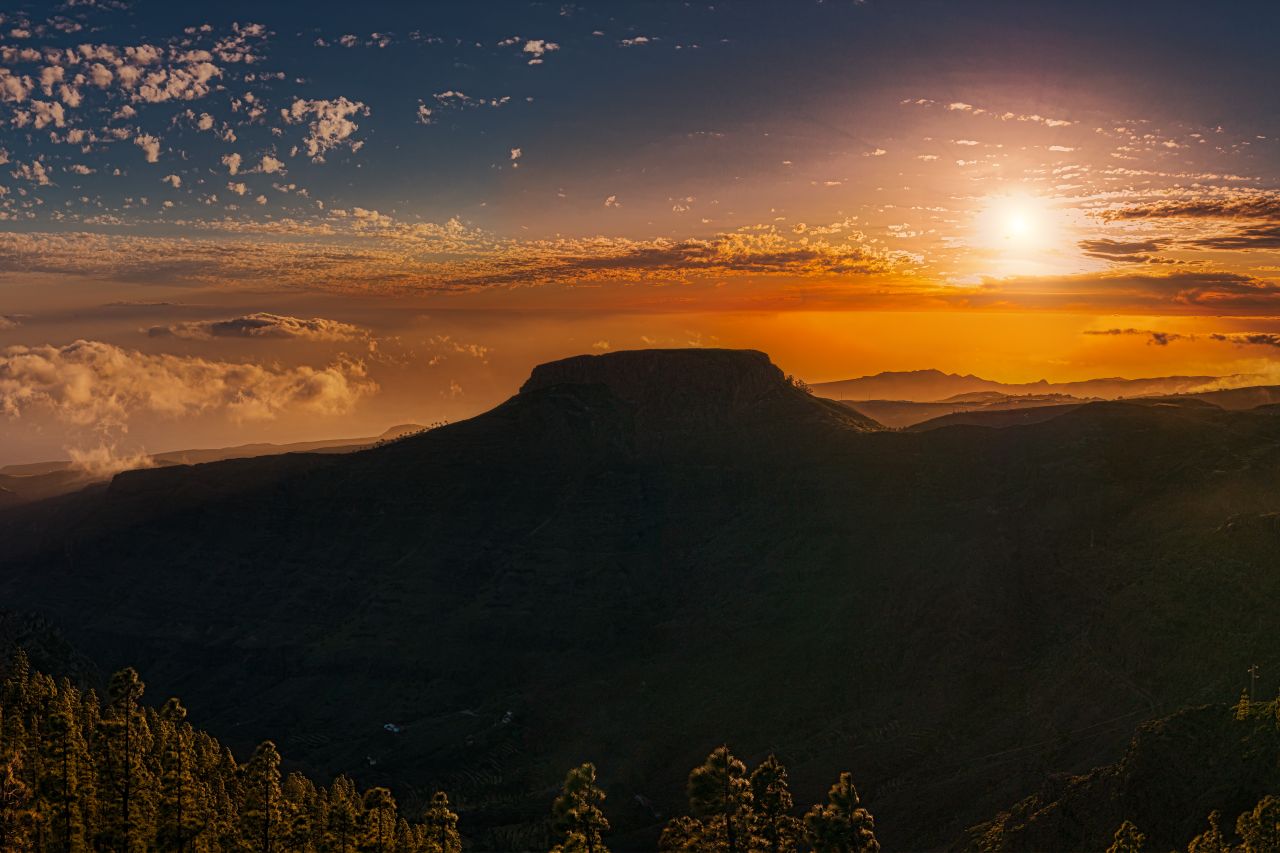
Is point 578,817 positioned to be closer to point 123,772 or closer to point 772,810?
point 772,810

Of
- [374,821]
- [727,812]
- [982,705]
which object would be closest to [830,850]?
[727,812]

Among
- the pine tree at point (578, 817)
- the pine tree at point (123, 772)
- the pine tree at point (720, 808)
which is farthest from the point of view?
the pine tree at point (123, 772)

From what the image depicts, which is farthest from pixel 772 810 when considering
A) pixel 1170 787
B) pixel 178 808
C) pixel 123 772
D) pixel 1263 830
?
pixel 123 772

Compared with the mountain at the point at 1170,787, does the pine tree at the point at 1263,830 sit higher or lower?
higher

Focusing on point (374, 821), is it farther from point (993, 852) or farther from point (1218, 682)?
point (1218, 682)

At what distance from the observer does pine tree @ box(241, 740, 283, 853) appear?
8312 cm

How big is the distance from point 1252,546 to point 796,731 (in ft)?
290

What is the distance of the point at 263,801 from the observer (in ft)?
277

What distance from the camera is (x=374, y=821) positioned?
85.9 m

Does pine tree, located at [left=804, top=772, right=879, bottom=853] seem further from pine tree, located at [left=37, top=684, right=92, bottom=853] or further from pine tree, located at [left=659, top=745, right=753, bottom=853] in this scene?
pine tree, located at [left=37, top=684, right=92, bottom=853]

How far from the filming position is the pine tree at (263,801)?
273ft

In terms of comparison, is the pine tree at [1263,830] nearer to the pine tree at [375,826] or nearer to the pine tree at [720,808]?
the pine tree at [720,808]

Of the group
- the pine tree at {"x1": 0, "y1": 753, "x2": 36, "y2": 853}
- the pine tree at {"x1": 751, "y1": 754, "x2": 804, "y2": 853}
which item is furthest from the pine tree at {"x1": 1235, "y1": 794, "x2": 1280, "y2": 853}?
the pine tree at {"x1": 0, "y1": 753, "x2": 36, "y2": 853}

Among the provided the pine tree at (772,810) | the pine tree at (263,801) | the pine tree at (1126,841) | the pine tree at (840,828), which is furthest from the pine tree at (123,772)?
the pine tree at (1126,841)
